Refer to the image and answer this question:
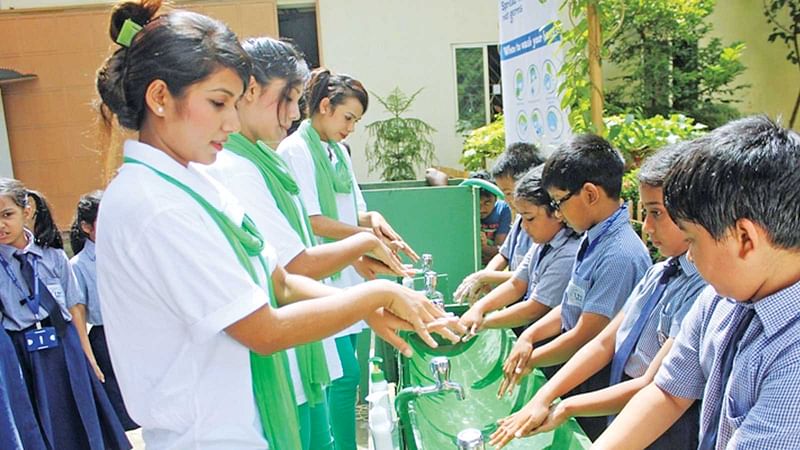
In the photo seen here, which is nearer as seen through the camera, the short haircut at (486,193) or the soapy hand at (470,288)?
the soapy hand at (470,288)

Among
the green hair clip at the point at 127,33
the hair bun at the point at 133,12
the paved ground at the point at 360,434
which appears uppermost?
A: the hair bun at the point at 133,12

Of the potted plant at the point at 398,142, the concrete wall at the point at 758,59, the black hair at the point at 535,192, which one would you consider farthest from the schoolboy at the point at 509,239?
the potted plant at the point at 398,142

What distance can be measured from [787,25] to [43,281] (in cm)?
768

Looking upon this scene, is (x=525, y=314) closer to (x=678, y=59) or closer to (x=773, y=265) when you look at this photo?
(x=773, y=265)

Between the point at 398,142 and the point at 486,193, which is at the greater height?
the point at 398,142

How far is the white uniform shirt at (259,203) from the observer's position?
71.4 inches

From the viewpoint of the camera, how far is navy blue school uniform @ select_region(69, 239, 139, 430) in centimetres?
345

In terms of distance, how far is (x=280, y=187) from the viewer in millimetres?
1974

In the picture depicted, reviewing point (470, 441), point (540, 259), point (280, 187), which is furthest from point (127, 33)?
point (540, 259)

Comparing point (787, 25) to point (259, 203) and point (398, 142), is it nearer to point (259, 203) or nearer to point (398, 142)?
point (398, 142)

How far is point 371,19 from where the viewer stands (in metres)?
9.38

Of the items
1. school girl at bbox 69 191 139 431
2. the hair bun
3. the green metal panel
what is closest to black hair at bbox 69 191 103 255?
school girl at bbox 69 191 139 431

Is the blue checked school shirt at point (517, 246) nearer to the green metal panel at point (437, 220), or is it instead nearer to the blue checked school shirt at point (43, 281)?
the green metal panel at point (437, 220)

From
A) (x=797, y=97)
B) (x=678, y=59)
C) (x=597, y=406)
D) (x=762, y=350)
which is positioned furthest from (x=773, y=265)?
(x=797, y=97)
